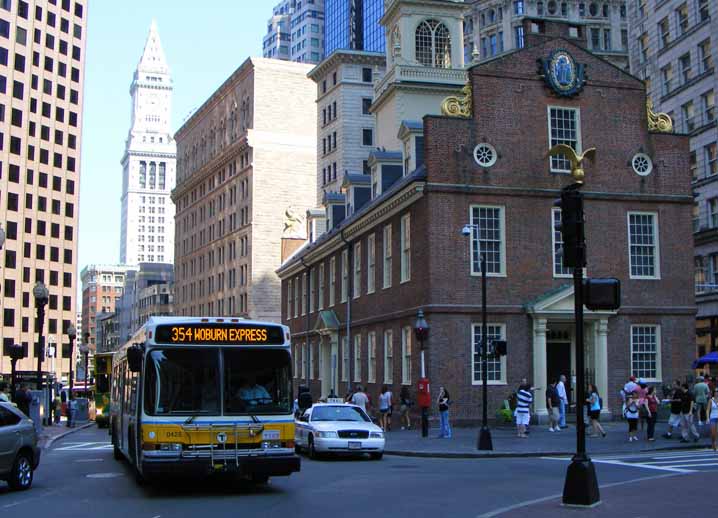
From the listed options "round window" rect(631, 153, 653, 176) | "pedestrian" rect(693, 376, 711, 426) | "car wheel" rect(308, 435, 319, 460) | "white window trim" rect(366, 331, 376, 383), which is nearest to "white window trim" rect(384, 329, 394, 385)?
"white window trim" rect(366, 331, 376, 383)

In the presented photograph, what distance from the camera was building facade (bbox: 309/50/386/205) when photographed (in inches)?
2913

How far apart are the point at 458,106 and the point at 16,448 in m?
22.0

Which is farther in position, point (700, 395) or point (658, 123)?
point (658, 123)

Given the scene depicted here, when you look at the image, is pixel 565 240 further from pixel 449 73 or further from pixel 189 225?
pixel 189 225

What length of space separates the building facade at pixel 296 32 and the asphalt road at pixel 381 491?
154072 millimetres

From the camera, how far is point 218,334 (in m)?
14.8

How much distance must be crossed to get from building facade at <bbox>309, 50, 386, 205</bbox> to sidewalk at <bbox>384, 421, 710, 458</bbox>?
1778 inches

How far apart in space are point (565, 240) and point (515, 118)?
21.3 metres

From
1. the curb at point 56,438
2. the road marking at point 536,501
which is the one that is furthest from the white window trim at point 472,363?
the road marking at point 536,501

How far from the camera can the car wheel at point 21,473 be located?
630 inches

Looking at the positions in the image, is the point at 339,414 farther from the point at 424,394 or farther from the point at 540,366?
the point at 540,366

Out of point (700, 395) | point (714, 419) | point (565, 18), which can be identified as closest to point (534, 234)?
point (700, 395)

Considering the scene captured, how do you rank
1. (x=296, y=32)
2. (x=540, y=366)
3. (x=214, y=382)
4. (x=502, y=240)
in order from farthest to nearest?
(x=296, y=32) → (x=502, y=240) → (x=540, y=366) → (x=214, y=382)

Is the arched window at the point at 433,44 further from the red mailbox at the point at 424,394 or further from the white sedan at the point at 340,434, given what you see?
the white sedan at the point at 340,434
